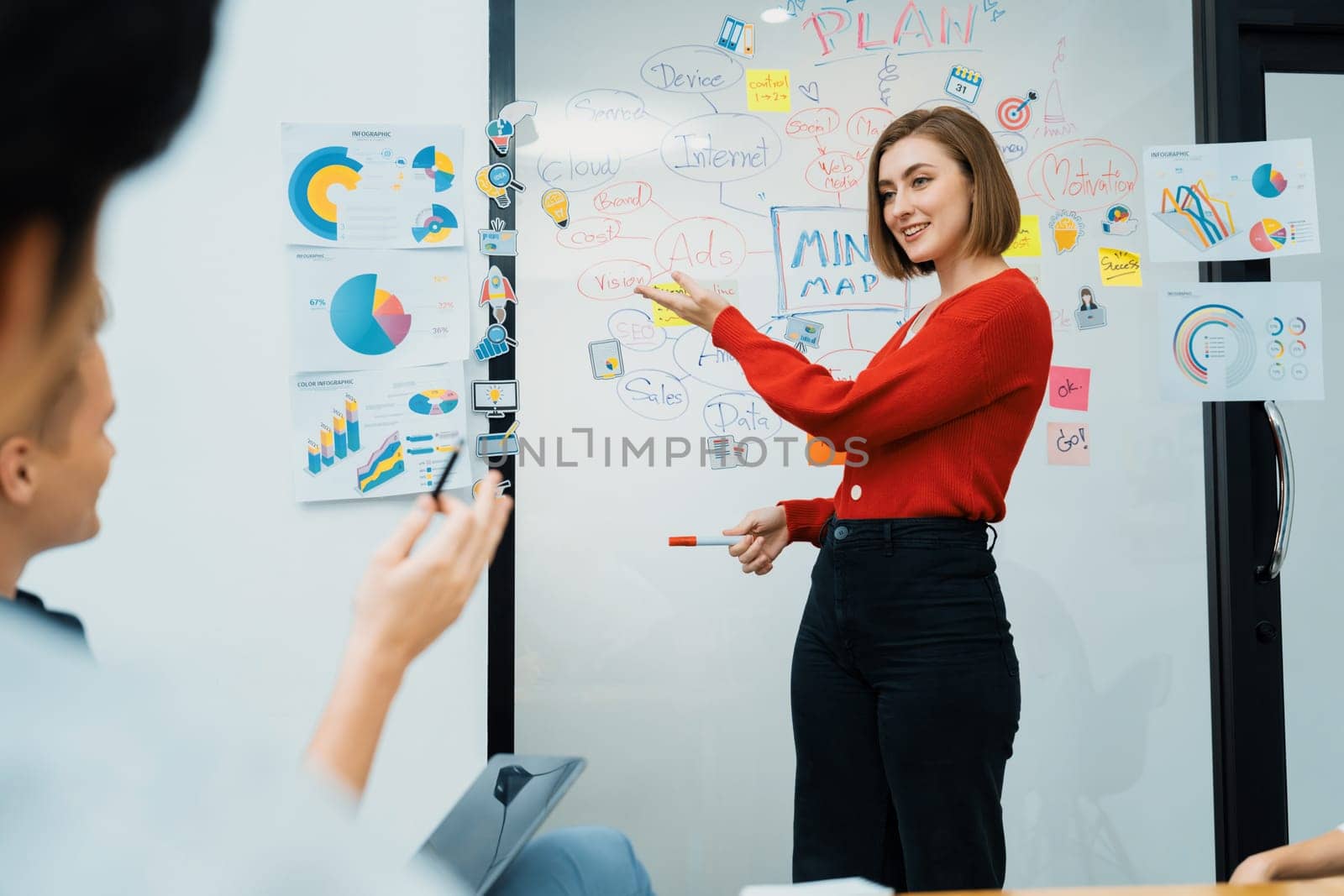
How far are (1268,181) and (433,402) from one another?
1.77 metres

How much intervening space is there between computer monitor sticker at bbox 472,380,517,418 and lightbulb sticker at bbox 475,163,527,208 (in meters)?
0.32

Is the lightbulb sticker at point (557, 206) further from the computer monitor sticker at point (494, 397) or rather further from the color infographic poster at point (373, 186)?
the computer monitor sticker at point (494, 397)

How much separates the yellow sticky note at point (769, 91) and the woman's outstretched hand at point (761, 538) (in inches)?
31.9

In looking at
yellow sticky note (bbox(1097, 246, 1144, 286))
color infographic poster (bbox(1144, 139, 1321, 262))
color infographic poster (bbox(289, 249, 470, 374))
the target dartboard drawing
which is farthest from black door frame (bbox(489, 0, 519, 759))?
color infographic poster (bbox(1144, 139, 1321, 262))

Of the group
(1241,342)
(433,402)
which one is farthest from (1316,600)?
(433,402)

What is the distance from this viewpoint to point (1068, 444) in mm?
1896

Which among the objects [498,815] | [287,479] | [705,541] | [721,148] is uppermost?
[721,148]

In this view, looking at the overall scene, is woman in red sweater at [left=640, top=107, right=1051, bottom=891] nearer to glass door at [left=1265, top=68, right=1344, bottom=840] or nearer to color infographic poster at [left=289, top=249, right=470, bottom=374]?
color infographic poster at [left=289, top=249, right=470, bottom=374]

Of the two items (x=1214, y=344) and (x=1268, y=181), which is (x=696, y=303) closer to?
(x=1214, y=344)

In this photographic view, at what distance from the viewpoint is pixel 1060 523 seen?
74.4 inches

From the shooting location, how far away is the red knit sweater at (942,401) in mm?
1263

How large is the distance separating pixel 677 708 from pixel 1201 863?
1142 mm

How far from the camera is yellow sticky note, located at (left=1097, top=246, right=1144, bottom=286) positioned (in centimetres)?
192

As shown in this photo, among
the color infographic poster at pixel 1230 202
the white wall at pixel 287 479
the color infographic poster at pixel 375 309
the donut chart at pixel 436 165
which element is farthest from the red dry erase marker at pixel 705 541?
the color infographic poster at pixel 1230 202
